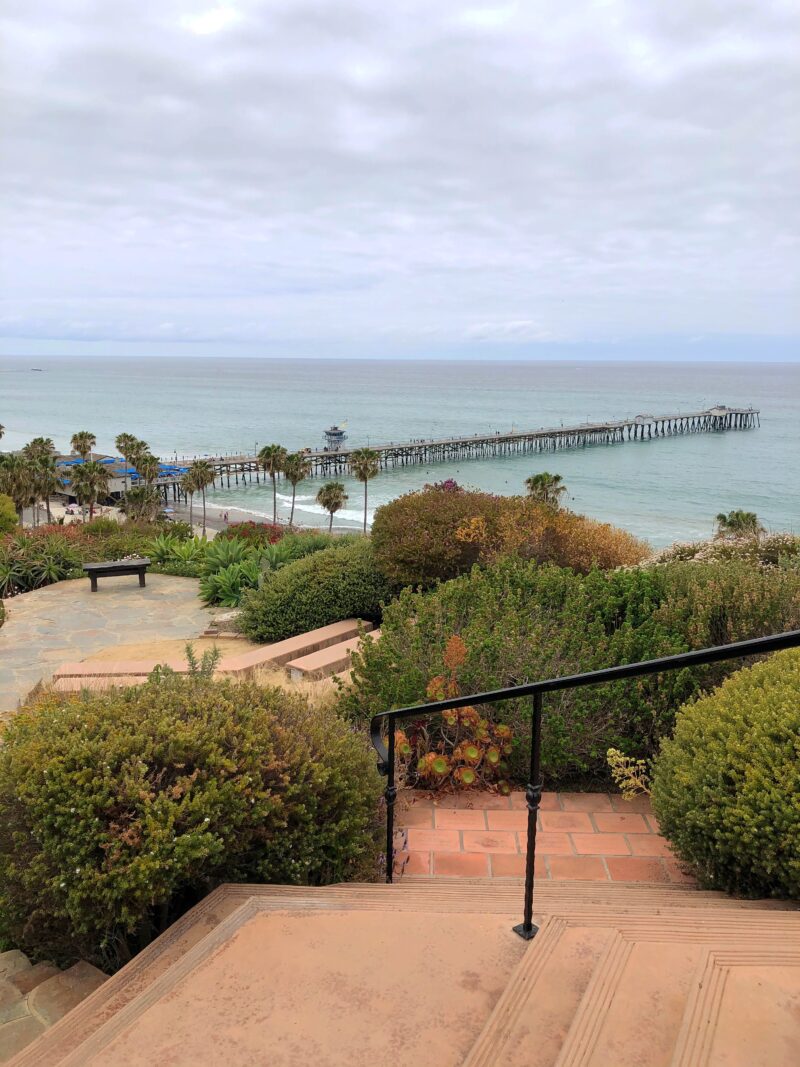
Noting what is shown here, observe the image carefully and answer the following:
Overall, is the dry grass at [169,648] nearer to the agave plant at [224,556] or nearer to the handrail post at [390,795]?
the agave plant at [224,556]

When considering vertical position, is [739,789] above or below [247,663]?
above

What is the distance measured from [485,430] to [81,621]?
93886mm

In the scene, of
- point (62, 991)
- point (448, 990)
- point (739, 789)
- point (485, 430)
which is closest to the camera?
point (448, 990)

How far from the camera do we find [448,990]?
2537 mm

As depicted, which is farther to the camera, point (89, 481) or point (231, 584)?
point (89, 481)

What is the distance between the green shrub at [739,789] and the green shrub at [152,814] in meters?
1.65

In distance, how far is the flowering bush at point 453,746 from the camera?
17.4 feet

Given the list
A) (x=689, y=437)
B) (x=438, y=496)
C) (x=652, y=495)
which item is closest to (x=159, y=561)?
(x=438, y=496)

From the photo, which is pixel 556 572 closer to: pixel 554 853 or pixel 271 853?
pixel 554 853

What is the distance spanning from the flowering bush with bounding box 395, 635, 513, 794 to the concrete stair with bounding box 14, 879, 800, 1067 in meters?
2.10

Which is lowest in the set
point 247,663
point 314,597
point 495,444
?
point 247,663

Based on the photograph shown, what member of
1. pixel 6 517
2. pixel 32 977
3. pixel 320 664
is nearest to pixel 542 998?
pixel 32 977

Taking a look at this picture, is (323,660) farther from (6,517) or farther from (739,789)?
(6,517)

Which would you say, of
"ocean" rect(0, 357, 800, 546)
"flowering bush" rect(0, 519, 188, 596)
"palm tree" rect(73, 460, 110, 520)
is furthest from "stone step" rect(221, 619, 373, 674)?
"ocean" rect(0, 357, 800, 546)
